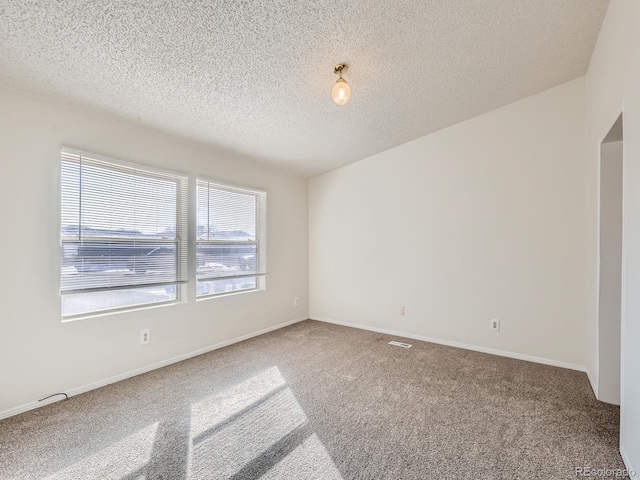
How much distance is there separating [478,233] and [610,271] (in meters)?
1.24

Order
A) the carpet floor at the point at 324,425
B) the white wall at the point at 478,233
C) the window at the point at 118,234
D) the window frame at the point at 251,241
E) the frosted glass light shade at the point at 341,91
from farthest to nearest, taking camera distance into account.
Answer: the window frame at the point at 251,241
the white wall at the point at 478,233
the window at the point at 118,234
the frosted glass light shade at the point at 341,91
the carpet floor at the point at 324,425

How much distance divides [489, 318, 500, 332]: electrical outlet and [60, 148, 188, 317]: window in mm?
3400

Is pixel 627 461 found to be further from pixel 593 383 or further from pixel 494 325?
pixel 494 325

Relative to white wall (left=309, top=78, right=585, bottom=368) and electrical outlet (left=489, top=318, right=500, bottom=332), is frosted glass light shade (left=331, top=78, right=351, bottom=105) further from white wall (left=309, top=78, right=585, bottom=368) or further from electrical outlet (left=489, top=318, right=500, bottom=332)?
electrical outlet (left=489, top=318, right=500, bottom=332)

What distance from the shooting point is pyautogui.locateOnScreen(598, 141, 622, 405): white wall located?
7.34 ft

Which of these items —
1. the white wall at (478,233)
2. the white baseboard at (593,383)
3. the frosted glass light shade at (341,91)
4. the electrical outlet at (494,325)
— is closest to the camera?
the frosted glass light shade at (341,91)

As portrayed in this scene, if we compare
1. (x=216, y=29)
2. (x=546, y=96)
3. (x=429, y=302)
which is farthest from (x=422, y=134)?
(x=216, y=29)

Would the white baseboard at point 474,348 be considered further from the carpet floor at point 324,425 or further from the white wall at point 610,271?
the white wall at point 610,271

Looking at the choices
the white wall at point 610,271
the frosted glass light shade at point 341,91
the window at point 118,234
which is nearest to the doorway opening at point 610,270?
the white wall at point 610,271

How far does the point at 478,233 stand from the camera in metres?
3.39

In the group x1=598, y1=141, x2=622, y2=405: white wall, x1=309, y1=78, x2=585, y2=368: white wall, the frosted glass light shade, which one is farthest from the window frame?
x1=598, y1=141, x2=622, y2=405: white wall

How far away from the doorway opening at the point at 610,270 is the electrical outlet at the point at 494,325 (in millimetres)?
1005

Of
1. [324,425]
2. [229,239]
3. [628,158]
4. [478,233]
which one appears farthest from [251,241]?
[628,158]

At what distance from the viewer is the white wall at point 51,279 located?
2.15m
